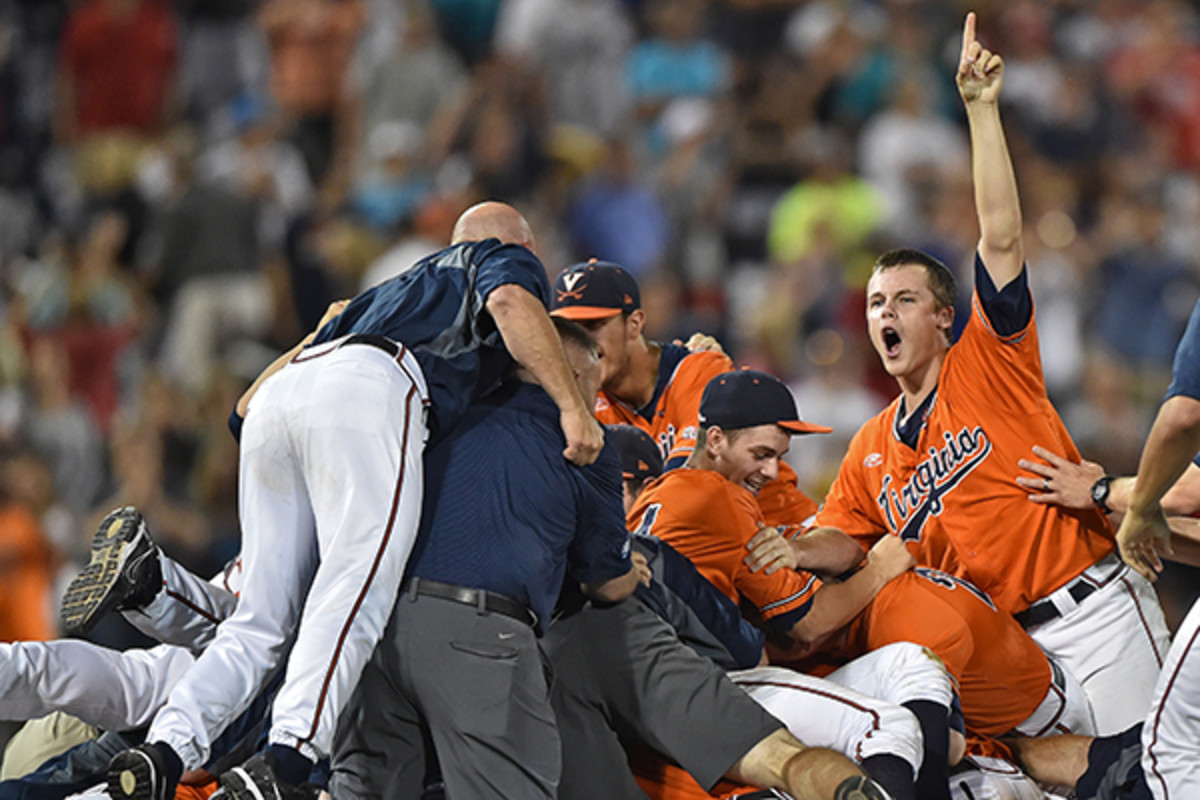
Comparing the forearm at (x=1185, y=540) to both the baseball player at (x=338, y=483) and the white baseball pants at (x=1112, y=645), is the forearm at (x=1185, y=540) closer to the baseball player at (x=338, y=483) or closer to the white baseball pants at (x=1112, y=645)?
the white baseball pants at (x=1112, y=645)

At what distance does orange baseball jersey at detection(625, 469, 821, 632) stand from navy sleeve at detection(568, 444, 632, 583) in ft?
1.54

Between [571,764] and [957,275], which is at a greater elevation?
[957,275]

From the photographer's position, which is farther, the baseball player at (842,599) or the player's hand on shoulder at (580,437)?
the baseball player at (842,599)

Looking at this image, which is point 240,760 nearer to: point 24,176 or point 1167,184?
point 24,176

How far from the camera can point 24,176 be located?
38.8ft

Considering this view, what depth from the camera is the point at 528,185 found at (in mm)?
11289

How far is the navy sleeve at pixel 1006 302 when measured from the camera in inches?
212

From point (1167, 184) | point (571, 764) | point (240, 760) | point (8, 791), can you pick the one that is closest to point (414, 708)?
point (571, 764)

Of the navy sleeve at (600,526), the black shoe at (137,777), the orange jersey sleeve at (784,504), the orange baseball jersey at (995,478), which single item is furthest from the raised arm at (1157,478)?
the black shoe at (137,777)

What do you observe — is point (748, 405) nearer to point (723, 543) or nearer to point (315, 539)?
point (723, 543)

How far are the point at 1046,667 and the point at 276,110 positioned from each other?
8170 millimetres

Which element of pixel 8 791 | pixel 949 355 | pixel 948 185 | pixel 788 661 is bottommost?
pixel 8 791

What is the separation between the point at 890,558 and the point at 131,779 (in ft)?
8.65

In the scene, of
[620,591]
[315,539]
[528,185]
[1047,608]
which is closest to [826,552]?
[1047,608]
